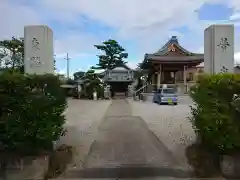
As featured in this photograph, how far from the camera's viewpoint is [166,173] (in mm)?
5238

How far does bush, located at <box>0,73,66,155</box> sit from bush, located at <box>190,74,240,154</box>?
2.81 m

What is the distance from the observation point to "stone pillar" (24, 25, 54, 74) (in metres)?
6.41

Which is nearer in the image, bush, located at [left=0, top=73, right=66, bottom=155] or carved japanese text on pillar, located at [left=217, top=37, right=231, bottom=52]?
bush, located at [left=0, top=73, right=66, bottom=155]

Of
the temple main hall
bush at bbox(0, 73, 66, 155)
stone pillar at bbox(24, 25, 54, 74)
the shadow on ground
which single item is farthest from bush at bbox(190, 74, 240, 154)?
the temple main hall

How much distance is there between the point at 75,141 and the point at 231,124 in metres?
4.30

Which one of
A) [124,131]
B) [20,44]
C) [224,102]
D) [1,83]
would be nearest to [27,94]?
[1,83]

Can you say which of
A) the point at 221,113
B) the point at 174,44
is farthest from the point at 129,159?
the point at 174,44

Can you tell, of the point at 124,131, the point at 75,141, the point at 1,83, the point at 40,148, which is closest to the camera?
the point at 1,83

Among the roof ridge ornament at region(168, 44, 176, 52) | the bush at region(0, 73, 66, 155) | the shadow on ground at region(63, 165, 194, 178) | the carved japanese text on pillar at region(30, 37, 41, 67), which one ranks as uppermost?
the roof ridge ornament at region(168, 44, 176, 52)

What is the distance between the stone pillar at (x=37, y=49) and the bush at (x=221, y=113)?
3676 millimetres

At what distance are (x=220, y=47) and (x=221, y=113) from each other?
98.7 inches

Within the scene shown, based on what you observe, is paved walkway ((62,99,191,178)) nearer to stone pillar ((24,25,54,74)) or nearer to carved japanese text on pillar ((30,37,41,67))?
stone pillar ((24,25,54,74))

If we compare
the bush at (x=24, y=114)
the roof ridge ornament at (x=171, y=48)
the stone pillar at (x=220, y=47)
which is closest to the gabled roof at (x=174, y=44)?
the roof ridge ornament at (x=171, y=48)

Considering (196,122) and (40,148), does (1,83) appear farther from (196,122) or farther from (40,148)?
(196,122)
